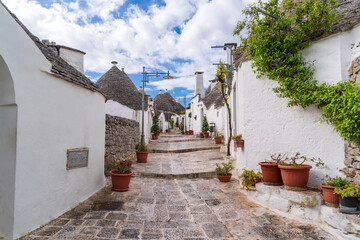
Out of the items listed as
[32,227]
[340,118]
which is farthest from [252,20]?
[32,227]

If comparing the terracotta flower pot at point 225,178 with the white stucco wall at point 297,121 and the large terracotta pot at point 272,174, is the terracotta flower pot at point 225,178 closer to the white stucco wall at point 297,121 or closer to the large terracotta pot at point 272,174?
the white stucco wall at point 297,121

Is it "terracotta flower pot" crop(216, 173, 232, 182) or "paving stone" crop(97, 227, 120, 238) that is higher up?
"terracotta flower pot" crop(216, 173, 232, 182)

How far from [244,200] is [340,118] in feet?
8.36

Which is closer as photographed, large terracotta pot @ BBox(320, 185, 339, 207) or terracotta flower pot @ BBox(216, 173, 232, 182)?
large terracotta pot @ BBox(320, 185, 339, 207)

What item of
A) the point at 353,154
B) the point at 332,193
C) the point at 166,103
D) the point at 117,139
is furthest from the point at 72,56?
the point at 166,103

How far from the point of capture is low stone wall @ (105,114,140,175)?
23.1 feet

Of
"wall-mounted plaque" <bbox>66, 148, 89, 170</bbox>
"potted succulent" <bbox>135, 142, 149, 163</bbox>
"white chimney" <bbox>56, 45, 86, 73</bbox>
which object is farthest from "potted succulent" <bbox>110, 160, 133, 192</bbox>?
"white chimney" <bbox>56, 45, 86, 73</bbox>

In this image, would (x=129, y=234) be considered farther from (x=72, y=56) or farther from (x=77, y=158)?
(x=72, y=56)

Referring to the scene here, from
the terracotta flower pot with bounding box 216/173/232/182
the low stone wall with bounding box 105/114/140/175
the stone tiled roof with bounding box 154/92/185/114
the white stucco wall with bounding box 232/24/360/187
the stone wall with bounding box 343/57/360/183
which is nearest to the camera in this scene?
the stone wall with bounding box 343/57/360/183

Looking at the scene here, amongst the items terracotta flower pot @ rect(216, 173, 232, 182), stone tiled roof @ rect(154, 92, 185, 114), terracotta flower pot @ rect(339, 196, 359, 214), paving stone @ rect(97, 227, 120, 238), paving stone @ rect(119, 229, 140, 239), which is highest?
stone tiled roof @ rect(154, 92, 185, 114)

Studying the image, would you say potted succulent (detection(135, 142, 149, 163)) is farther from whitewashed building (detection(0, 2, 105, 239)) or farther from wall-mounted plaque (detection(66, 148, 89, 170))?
whitewashed building (detection(0, 2, 105, 239))

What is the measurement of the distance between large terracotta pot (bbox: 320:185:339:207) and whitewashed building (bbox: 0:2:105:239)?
475 centimetres

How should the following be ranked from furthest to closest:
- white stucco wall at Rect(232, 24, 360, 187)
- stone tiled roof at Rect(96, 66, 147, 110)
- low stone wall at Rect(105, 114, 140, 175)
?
stone tiled roof at Rect(96, 66, 147, 110) → low stone wall at Rect(105, 114, 140, 175) → white stucco wall at Rect(232, 24, 360, 187)

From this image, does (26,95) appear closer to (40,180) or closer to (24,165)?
(24,165)
